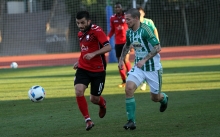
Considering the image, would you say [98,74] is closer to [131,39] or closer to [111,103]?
[131,39]

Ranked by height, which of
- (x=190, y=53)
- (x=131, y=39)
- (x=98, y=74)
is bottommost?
(x=190, y=53)

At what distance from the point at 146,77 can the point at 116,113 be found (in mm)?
1681

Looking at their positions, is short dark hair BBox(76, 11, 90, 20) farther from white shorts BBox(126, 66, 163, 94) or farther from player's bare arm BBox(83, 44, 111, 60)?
white shorts BBox(126, 66, 163, 94)

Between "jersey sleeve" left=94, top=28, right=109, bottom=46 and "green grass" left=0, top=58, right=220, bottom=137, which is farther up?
"jersey sleeve" left=94, top=28, right=109, bottom=46

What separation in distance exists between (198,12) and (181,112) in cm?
2663

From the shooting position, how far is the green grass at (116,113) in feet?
26.1

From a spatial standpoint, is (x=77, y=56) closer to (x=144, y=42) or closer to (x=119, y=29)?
(x=119, y=29)

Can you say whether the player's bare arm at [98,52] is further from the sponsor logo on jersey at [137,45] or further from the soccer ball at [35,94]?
the soccer ball at [35,94]

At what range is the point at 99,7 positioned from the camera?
32594mm

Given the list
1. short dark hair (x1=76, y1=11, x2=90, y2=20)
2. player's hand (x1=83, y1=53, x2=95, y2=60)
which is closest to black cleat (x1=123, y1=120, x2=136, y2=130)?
player's hand (x1=83, y1=53, x2=95, y2=60)

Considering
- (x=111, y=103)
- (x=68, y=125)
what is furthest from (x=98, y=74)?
Result: (x=111, y=103)

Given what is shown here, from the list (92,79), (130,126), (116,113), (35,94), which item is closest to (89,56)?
(92,79)

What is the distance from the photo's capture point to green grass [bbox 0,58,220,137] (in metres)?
7.95

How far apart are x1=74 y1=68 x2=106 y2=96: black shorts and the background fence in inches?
914
